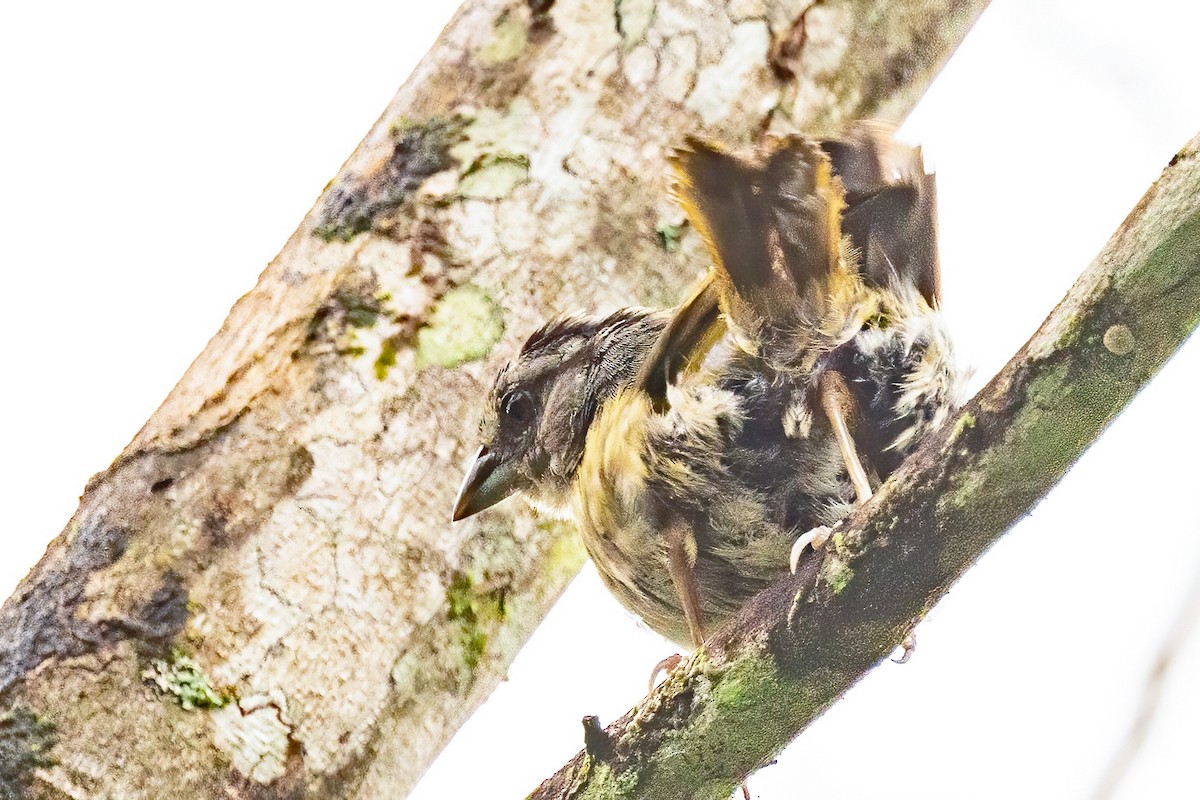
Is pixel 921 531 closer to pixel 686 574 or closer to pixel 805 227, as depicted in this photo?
pixel 805 227

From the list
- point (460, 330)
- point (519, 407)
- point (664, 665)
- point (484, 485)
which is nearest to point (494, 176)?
point (460, 330)

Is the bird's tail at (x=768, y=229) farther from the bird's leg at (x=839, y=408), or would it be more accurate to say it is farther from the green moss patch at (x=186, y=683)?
the green moss patch at (x=186, y=683)

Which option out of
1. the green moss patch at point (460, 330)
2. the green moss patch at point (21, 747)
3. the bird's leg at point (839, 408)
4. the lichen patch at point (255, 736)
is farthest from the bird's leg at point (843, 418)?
the green moss patch at point (21, 747)

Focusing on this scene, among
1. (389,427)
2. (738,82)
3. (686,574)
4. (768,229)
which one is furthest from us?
(738,82)

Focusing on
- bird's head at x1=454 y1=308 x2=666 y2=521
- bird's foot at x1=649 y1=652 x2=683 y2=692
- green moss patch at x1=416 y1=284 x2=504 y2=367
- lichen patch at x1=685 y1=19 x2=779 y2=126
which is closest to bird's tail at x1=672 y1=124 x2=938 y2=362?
lichen patch at x1=685 y1=19 x2=779 y2=126

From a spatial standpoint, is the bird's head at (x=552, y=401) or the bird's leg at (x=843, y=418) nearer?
the bird's leg at (x=843, y=418)

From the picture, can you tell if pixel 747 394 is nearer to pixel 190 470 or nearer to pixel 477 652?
pixel 477 652
